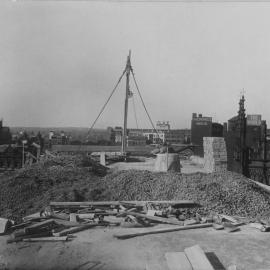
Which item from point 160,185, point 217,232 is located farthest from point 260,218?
point 160,185

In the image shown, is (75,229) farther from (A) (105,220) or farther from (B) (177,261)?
(B) (177,261)

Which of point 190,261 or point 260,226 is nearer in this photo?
point 190,261

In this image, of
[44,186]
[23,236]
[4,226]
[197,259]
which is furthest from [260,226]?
[44,186]

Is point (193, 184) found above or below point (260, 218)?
above

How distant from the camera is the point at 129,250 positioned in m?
6.89

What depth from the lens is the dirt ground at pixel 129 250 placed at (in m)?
6.22

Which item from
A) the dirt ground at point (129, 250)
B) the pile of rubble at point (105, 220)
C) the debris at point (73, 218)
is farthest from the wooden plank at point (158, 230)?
the debris at point (73, 218)

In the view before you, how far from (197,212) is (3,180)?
713 centimetres

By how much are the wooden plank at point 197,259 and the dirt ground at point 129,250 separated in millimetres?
435

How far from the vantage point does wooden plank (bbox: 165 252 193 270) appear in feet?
18.7

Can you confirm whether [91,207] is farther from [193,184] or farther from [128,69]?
[128,69]

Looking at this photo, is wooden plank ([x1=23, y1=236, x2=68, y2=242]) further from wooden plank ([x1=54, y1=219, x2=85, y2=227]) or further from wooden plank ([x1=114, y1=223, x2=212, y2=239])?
wooden plank ([x1=114, y1=223, x2=212, y2=239])

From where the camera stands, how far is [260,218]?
10.1 metres

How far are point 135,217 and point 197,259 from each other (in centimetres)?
314
